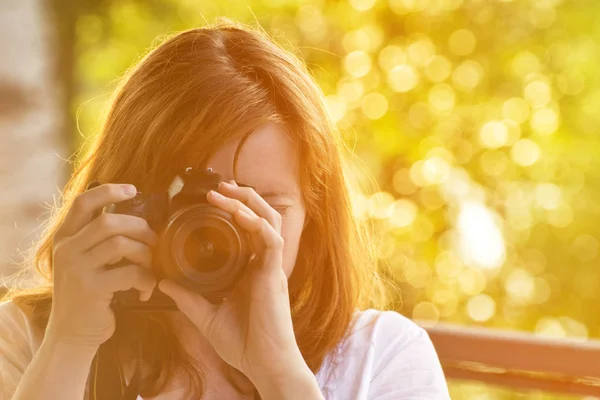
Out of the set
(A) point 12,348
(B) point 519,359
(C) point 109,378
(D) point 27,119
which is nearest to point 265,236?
(C) point 109,378

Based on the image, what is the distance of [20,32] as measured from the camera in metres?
3.41

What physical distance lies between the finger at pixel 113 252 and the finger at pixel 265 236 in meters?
0.14

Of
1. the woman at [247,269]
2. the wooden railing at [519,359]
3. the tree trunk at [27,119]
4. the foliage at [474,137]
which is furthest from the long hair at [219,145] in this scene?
the tree trunk at [27,119]

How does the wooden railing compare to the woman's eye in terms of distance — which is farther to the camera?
the wooden railing

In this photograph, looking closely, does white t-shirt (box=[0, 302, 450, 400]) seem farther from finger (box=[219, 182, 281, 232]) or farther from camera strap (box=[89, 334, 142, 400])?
finger (box=[219, 182, 281, 232])

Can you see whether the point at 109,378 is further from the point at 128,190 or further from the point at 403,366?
the point at 403,366

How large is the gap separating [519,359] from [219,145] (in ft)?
2.75

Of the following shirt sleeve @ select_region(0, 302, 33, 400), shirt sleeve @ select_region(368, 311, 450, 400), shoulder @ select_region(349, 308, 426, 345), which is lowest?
shirt sleeve @ select_region(368, 311, 450, 400)

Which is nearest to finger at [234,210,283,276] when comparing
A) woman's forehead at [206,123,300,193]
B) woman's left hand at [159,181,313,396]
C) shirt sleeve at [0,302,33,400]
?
woman's left hand at [159,181,313,396]

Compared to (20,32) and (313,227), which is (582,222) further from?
(20,32)

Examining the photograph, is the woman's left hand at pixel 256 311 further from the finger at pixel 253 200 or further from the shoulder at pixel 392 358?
the shoulder at pixel 392 358

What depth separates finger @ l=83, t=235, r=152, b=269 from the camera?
949mm

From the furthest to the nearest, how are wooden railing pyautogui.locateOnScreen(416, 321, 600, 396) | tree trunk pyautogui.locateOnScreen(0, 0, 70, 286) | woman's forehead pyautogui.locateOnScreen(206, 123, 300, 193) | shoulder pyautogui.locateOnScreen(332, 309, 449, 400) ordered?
tree trunk pyautogui.locateOnScreen(0, 0, 70, 286)
wooden railing pyautogui.locateOnScreen(416, 321, 600, 396)
shoulder pyautogui.locateOnScreen(332, 309, 449, 400)
woman's forehead pyautogui.locateOnScreen(206, 123, 300, 193)

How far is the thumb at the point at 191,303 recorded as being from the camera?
974 millimetres
